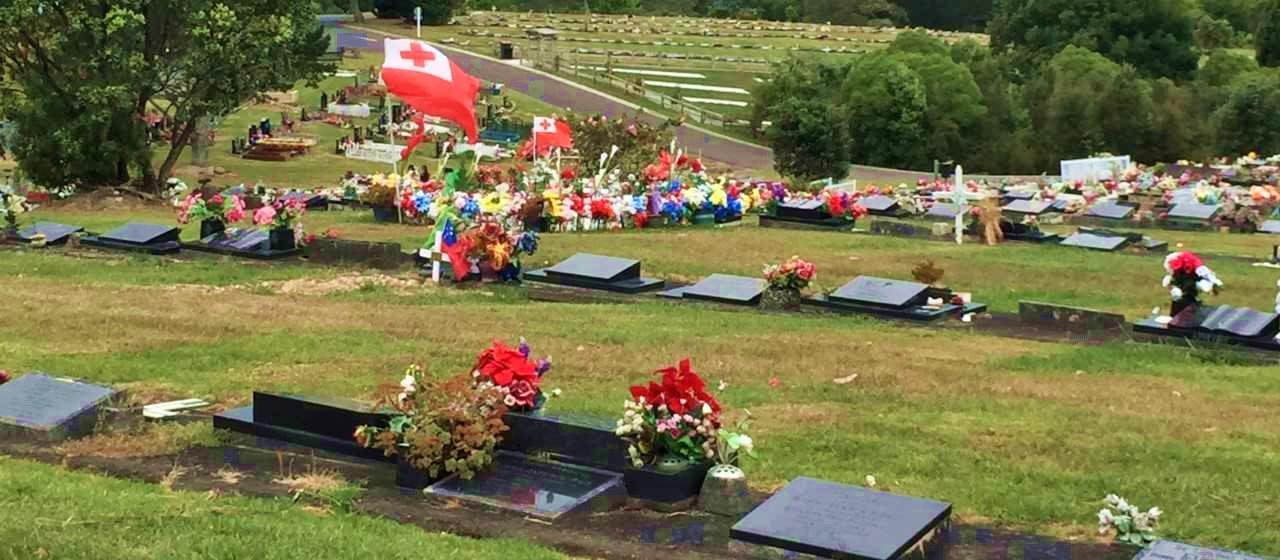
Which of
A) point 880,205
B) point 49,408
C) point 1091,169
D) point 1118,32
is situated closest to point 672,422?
point 49,408

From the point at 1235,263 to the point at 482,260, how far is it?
12966 mm

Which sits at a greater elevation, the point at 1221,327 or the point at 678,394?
the point at 678,394

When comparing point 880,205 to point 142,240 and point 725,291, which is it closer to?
point 725,291

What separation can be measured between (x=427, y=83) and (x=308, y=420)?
36.6 ft

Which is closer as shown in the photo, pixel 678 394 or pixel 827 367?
pixel 678 394

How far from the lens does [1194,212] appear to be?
31.6 metres

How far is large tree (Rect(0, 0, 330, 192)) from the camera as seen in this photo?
3188cm

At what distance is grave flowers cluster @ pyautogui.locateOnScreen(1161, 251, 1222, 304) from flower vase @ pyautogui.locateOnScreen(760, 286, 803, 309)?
4459 mm

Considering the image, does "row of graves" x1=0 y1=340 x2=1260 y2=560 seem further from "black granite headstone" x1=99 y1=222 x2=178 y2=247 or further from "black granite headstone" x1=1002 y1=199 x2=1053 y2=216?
"black granite headstone" x1=1002 y1=199 x2=1053 y2=216

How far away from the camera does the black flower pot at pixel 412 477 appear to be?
28.2 feet

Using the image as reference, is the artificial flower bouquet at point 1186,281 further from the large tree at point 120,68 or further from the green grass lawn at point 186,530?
the large tree at point 120,68

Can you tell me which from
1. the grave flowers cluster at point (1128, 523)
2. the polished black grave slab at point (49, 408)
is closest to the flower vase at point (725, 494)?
the grave flowers cluster at point (1128, 523)

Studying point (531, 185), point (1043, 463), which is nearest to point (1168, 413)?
point (1043, 463)

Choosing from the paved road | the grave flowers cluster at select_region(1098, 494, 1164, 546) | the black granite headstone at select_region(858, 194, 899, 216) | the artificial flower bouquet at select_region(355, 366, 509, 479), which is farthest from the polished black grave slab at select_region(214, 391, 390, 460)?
the paved road
